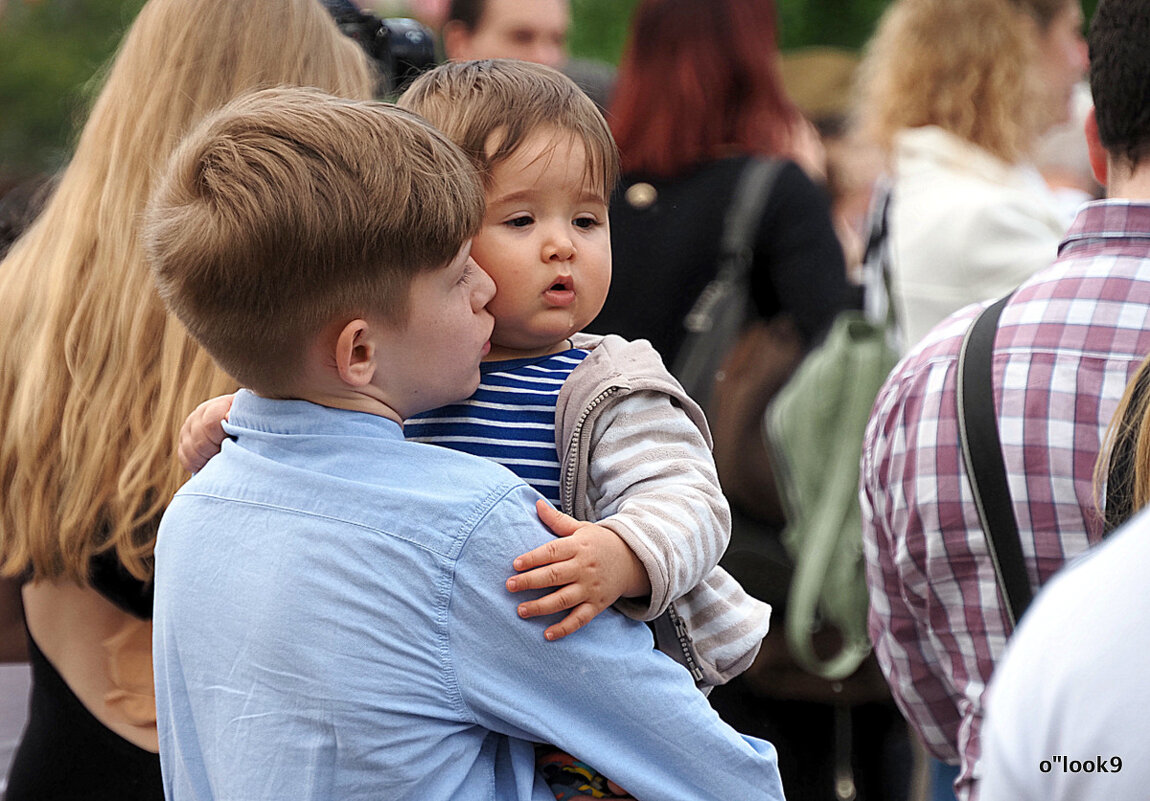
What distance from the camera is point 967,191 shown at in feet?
12.5

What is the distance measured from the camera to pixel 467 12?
14.9ft

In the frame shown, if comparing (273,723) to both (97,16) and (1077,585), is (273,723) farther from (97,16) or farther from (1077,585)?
(97,16)

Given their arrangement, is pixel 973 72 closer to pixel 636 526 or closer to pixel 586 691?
pixel 636 526

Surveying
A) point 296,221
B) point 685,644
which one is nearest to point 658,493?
point 685,644

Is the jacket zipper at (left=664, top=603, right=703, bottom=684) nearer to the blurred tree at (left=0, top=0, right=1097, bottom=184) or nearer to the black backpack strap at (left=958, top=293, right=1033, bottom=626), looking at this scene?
the black backpack strap at (left=958, top=293, right=1033, bottom=626)

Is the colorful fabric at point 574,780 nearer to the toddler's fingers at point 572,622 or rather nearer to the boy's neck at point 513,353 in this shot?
the toddler's fingers at point 572,622

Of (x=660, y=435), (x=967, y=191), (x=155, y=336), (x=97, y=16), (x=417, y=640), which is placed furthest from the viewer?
(x=97, y=16)

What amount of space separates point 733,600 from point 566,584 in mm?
331

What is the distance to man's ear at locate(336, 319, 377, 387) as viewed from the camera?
57.2 inches

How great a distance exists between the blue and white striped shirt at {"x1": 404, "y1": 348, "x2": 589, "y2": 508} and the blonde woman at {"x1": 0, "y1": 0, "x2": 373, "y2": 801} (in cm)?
50

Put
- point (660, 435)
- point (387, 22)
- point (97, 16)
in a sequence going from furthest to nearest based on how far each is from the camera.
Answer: point (97, 16)
point (387, 22)
point (660, 435)

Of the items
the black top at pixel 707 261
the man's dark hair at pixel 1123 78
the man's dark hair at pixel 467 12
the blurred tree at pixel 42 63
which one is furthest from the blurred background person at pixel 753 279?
the blurred tree at pixel 42 63

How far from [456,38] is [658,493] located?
11.1ft

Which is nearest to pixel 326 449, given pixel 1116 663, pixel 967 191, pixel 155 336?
pixel 155 336
